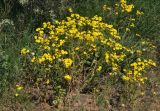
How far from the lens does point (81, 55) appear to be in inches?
222

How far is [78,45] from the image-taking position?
5676 mm

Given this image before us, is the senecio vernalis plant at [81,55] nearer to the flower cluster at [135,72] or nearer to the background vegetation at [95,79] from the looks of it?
the flower cluster at [135,72]

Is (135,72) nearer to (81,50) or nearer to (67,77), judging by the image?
(81,50)

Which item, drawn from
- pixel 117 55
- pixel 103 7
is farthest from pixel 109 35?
pixel 103 7

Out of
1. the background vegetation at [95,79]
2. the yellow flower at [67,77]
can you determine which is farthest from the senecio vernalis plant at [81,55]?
the background vegetation at [95,79]

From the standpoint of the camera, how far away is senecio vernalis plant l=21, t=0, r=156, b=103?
17.9 feet

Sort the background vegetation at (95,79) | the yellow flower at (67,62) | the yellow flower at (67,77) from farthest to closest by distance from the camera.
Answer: the background vegetation at (95,79) < the yellow flower at (67,62) < the yellow flower at (67,77)

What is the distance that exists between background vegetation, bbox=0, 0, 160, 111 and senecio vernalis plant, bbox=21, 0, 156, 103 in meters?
0.15

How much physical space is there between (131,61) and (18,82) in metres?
1.61

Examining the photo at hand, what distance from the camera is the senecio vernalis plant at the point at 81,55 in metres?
5.46

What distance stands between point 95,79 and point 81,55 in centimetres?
39

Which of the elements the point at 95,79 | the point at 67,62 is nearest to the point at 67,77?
the point at 67,62

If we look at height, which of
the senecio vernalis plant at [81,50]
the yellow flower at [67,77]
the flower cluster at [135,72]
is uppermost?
the senecio vernalis plant at [81,50]

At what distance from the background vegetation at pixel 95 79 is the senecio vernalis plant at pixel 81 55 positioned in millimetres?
148
